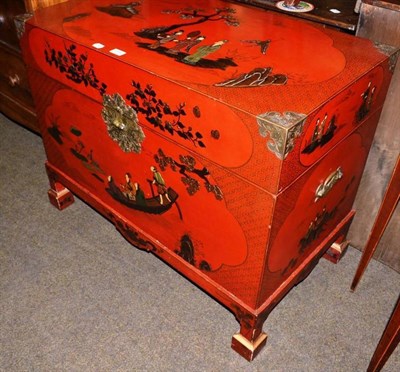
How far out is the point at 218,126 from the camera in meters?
0.89

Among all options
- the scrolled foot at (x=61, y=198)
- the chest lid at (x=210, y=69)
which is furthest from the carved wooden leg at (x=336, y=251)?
the scrolled foot at (x=61, y=198)

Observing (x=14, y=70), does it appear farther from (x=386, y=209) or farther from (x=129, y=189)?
(x=386, y=209)

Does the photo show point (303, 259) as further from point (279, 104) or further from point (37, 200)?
point (37, 200)

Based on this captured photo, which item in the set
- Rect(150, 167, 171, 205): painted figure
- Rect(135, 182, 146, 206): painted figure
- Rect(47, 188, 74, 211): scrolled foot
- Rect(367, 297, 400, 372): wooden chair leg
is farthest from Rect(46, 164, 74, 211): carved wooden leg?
Rect(367, 297, 400, 372): wooden chair leg

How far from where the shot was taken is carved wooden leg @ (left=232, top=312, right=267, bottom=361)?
1.15 metres

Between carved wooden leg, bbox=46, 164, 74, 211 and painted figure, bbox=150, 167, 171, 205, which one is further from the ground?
painted figure, bbox=150, 167, 171, 205

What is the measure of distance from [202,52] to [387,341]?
800 mm

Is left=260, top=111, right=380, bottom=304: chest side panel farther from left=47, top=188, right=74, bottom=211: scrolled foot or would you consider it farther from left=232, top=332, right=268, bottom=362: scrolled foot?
left=47, top=188, right=74, bottom=211: scrolled foot

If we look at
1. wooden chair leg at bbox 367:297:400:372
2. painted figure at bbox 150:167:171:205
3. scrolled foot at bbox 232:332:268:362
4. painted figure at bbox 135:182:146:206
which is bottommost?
scrolled foot at bbox 232:332:268:362

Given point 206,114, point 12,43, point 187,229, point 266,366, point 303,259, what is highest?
point 206,114

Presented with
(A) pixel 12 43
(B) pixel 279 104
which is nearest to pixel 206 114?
(B) pixel 279 104

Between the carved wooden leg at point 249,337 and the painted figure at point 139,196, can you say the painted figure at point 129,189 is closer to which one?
the painted figure at point 139,196

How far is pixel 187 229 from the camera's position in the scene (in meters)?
1.16

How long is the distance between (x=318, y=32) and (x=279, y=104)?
41cm
